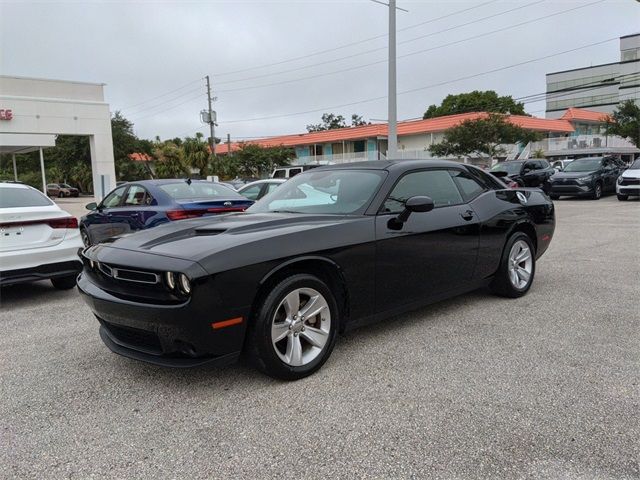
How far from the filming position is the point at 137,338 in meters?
3.26

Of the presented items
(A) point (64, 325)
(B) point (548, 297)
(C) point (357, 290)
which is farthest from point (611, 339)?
(A) point (64, 325)

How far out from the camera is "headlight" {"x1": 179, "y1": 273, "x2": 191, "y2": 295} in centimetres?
296

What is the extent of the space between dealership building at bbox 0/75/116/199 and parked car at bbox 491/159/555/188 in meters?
19.7

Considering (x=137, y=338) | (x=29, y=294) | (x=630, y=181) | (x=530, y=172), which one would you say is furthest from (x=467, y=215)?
(x=530, y=172)

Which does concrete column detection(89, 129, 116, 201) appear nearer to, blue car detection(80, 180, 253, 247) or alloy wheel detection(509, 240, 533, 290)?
blue car detection(80, 180, 253, 247)

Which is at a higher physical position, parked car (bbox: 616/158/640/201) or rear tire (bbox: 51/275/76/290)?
parked car (bbox: 616/158/640/201)

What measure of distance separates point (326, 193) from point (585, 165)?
63.7 ft

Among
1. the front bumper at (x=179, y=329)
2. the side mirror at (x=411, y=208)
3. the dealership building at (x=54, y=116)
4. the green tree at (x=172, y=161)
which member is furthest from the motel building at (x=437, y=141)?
the front bumper at (x=179, y=329)

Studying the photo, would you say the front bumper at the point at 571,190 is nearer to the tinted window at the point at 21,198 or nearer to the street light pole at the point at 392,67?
the street light pole at the point at 392,67

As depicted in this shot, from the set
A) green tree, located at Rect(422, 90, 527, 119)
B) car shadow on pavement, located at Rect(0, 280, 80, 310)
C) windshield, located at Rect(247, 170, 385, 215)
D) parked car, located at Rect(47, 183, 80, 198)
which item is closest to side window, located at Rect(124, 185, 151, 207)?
car shadow on pavement, located at Rect(0, 280, 80, 310)

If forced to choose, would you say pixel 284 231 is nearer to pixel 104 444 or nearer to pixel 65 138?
pixel 104 444

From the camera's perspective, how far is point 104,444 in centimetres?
269

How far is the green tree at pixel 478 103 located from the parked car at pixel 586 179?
38.1 meters

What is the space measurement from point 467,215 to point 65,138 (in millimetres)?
48965
